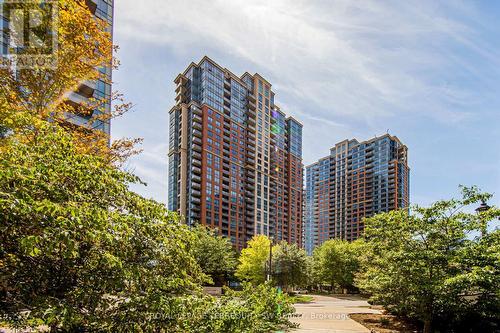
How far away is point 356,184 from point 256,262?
99.8 m

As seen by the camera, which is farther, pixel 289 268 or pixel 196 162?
pixel 196 162

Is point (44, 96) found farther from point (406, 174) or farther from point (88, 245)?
point (406, 174)

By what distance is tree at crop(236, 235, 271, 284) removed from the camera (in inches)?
1451

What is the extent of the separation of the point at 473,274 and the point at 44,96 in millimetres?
16644

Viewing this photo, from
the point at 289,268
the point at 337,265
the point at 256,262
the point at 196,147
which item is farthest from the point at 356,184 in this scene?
the point at 289,268

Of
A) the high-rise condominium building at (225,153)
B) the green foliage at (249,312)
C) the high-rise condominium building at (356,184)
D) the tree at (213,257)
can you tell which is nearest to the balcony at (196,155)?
the high-rise condominium building at (225,153)

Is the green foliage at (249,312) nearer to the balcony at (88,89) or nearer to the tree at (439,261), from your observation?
the tree at (439,261)

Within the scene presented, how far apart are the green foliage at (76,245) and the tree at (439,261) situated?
10.7 meters

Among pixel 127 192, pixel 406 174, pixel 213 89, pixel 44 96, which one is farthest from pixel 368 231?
pixel 406 174

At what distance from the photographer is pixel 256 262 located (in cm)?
3781

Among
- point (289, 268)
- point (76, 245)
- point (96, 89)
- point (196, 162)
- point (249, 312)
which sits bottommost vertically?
point (289, 268)

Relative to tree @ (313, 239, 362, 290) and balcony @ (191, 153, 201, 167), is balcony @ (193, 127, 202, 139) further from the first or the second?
tree @ (313, 239, 362, 290)

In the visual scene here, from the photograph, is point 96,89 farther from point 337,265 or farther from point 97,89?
point 337,265

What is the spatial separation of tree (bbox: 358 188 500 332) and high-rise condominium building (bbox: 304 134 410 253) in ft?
350
